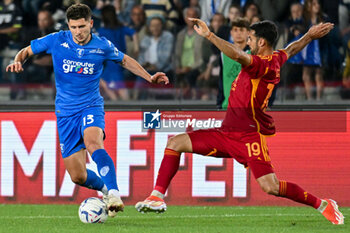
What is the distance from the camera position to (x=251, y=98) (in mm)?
7387

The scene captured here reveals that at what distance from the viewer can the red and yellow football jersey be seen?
7.38 metres

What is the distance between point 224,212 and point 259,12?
3.94 m

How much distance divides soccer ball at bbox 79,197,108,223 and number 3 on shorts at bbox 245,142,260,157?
1.53 meters

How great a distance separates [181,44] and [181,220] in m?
3.81

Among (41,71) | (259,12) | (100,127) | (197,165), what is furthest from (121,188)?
(259,12)

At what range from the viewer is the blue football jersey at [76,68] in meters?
7.88

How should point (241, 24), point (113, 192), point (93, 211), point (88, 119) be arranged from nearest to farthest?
point (113, 192), point (93, 211), point (88, 119), point (241, 24)

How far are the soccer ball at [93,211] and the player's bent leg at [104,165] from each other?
0.14m

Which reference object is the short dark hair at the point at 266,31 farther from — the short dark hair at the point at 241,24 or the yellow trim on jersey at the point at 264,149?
the short dark hair at the point at 241,24

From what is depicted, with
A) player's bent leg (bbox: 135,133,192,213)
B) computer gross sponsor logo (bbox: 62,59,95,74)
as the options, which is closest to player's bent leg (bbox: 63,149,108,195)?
computer gross sponsor logo (bbox: 62,59,95,74)

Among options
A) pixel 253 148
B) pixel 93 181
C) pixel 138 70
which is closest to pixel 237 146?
pixel 253 148

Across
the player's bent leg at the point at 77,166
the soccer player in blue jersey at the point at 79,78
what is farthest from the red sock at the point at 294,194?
the player's bent leg at the point at 77,166

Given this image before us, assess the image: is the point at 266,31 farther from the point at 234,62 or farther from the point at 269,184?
the point at 234,62

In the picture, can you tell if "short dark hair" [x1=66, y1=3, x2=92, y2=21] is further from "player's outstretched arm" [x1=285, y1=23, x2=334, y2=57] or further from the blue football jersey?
"player's outstretched arm" [x1=285, y1=23, x2=334, y2=57]
